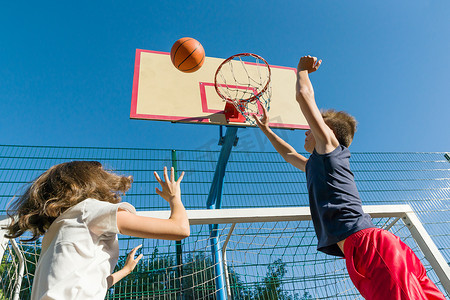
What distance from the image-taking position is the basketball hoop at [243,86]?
3.73 meters

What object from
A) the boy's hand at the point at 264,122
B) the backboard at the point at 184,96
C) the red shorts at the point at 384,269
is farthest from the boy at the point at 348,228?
the backboard at the point at 184,96

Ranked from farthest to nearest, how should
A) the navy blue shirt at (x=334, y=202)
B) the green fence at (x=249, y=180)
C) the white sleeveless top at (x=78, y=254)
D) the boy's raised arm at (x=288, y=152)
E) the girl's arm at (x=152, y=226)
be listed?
the green fence at (x=249, y=180) → the boy's raised arm at (x=288, y=152) → the navy blue shirt at (x=334, y=202) → the girl's arm at (x=152, y=226) → the white sleeveless top at (x=78, y=254)

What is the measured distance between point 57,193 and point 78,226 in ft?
0.69

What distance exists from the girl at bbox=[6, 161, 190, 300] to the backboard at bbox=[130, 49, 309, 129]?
2.35 m

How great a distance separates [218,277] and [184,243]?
0.49 meters

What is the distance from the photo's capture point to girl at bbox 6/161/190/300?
0.82 metres

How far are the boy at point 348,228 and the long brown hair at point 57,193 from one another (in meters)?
0.99

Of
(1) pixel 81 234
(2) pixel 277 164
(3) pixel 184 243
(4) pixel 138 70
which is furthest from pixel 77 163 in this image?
(2) pixel 277 164

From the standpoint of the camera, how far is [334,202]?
1376mm

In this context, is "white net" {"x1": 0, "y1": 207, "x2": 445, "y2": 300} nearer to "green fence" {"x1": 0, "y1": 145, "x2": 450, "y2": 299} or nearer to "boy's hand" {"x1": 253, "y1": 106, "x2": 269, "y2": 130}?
"green fence" {"x1": 0, "y1": 145, "x2": 450, "y2": 299}

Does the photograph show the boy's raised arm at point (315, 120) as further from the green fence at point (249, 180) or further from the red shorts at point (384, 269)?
the green fence at point (249, 180)

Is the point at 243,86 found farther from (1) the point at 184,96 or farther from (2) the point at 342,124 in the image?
(2) the point at 342,124

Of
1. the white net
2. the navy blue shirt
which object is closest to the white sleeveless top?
the navy blue shirt

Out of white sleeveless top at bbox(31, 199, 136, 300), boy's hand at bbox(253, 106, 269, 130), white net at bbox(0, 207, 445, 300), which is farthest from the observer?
white net at bbox(0, 207, 445, 300)
